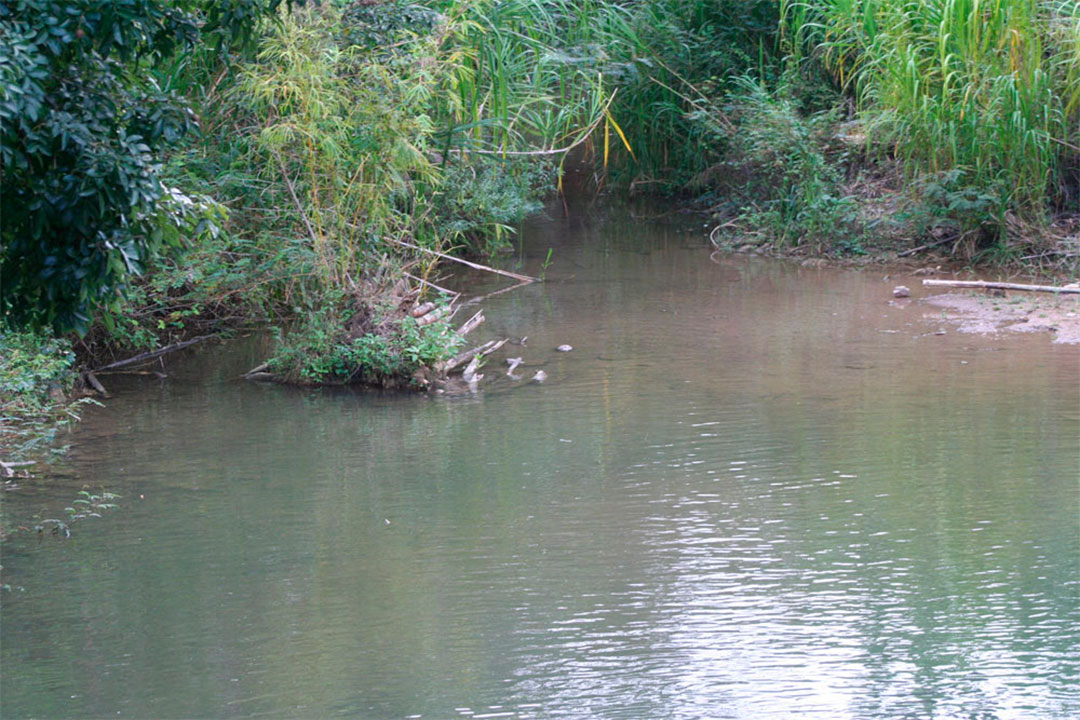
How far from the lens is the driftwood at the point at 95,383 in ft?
25.0

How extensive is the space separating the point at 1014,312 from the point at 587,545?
5.39 metres

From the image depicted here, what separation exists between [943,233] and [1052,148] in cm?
125

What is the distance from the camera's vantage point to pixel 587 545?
16.7 ft

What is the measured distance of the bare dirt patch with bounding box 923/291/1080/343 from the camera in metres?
8.60

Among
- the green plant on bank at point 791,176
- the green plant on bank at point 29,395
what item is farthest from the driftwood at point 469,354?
the green plant on bank at point 791,176

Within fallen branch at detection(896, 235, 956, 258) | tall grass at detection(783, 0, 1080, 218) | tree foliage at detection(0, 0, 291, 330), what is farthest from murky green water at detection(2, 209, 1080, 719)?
fallen branch at detection(896, 235, 956, 258)

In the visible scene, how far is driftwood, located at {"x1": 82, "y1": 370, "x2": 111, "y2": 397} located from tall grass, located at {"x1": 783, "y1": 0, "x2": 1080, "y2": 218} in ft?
24.0

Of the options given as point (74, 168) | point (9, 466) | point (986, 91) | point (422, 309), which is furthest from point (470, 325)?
point (74, 168)

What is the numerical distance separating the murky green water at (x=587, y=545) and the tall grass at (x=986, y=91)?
2598mm

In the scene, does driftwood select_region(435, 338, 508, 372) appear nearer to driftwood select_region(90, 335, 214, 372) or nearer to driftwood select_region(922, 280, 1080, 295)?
driftwood select_region(90, 335, 214, 372)

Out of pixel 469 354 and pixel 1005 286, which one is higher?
pixel 1005 286

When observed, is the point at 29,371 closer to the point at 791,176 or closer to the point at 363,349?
the point at 363,349

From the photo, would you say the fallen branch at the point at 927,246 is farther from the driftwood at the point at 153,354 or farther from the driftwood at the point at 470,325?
the driftwood at the point at 153,354

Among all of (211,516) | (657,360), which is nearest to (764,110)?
(657,360)
